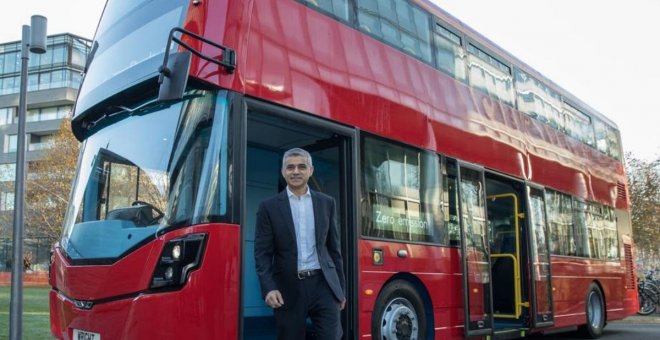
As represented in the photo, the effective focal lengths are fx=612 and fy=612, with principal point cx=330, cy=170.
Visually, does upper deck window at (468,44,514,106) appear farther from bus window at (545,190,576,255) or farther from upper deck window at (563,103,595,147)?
upper deck window at (563,103,595,147)

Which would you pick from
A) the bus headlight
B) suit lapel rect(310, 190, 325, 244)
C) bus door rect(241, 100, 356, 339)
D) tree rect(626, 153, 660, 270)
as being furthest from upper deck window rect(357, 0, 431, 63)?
tree rect(626, 153, 660, 270)

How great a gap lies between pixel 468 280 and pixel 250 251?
8.73 ft

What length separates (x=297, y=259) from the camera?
4090 mm

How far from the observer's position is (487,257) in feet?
26.2

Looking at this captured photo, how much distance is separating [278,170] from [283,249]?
3.62m

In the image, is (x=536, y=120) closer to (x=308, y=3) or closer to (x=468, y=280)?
(x=468, y=280)

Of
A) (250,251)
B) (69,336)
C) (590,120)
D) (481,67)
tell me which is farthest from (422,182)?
(590,120)

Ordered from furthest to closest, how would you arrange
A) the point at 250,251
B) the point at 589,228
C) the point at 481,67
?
1. the point at 589,228
2. the point at 481,67
3. the point at 250,251

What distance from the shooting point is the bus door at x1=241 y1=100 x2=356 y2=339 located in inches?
221

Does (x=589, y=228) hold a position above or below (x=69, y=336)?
above

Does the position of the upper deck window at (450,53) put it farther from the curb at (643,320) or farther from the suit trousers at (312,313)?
the curb at (643,320)

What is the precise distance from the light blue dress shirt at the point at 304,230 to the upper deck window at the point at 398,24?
9.92ft

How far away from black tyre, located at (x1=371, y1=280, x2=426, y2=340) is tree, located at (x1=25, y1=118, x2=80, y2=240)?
27294mm

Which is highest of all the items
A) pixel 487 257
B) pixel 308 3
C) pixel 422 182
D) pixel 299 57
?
pixel 308 3
